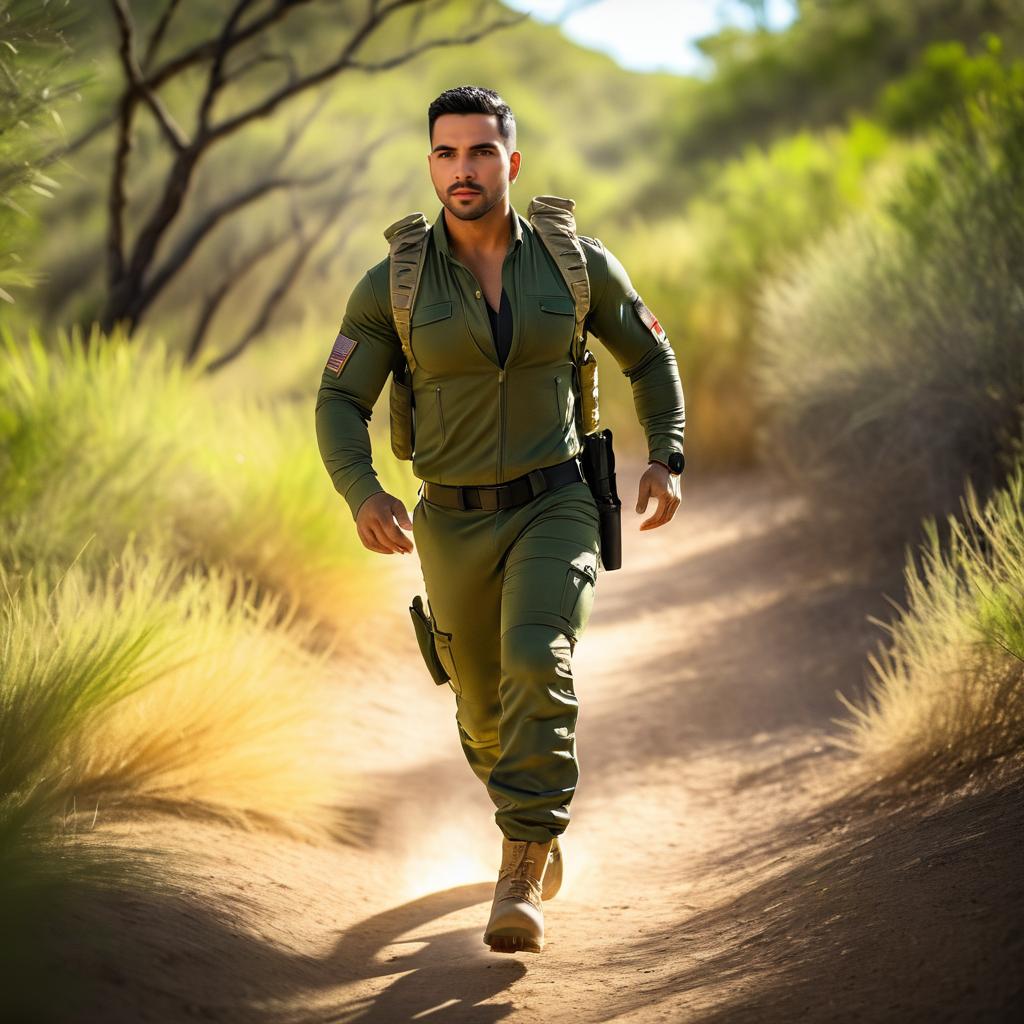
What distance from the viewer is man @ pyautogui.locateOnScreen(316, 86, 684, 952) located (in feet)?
11.7

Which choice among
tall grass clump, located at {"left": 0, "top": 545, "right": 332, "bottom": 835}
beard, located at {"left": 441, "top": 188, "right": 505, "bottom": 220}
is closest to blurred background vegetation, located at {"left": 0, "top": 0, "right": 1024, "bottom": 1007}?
tall grass clump, located at {"left": 0, "top": 545, "right": 332, "bottom": 835}

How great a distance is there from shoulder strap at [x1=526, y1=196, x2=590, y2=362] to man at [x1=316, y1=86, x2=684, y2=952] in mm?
33

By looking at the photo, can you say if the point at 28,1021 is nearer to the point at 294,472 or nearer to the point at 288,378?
the point at 294,472

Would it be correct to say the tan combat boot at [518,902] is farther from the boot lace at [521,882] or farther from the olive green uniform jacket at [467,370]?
the olive green uniform jacket at [467,370]

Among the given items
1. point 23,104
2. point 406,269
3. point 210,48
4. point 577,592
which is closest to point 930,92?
point 210,48

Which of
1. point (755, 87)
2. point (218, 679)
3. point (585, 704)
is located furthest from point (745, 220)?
point (755, 87)

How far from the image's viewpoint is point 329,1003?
11.1 feet

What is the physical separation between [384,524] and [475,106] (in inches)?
48.6

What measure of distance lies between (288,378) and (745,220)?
18.6 ft

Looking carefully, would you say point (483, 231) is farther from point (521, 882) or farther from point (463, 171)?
point (521, 882)

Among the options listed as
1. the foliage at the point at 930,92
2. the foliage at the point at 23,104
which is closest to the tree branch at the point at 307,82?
the foliage at the point at 23,104

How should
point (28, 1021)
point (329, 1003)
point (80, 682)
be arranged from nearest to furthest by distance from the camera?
point (28, 1021) < point (329, 1003) < point (80, 682)

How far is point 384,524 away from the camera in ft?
12.0

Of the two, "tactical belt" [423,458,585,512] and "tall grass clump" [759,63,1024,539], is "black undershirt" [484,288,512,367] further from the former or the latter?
"tall grass clump" [759,63,1024,539]
